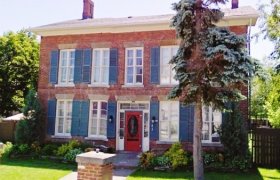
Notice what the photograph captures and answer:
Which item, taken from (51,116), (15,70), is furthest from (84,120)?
(15,70)

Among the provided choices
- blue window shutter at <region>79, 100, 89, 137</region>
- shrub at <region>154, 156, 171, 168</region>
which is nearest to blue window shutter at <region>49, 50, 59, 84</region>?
blue window shutter at <region>79, 100, 89, 137</region>

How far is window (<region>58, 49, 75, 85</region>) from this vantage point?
67.7 feet

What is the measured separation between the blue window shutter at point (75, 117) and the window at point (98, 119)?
0.78m

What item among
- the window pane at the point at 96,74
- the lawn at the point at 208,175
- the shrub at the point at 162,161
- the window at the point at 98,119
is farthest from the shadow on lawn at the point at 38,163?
the window pane at the point at 96,74

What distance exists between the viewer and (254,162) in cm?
1639

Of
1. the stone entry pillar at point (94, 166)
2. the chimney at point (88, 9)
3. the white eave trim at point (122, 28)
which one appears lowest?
the stone entry pillar at point (94, 166)

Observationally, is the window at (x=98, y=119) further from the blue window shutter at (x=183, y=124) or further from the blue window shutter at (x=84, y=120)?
the blue window shutter at (x=183, y=124)

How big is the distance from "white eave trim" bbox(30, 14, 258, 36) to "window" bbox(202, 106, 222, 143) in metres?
4.72

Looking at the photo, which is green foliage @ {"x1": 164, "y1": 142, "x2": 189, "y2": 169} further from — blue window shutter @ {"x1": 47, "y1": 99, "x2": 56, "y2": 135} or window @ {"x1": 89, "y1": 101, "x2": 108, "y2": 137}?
blue window shutter @ {"x1": 47, "y1": 99, "x2": 56, "y2": 135}

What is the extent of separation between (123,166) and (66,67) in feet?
26.3

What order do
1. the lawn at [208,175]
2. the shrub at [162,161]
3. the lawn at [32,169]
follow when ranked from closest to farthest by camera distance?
the lawn at [32,169] → the lawn at [208,175] → the shrub at [162,161]

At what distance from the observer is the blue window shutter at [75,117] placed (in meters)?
19.9

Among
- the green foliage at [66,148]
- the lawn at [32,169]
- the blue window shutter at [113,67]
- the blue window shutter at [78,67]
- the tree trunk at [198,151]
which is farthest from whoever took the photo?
the blue window shutter at [78,67]

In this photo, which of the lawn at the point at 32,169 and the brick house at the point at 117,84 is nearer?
the lawn at the point at 32,169
